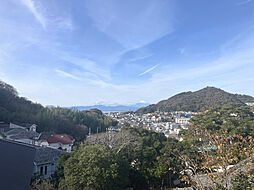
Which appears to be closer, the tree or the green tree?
the green tree

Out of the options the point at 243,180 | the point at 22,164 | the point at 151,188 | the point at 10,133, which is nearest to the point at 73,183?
the point at 151,188

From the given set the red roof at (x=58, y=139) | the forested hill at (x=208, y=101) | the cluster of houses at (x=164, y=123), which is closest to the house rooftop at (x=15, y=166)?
the red roof at (x=58, y=139)

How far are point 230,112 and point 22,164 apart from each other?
30.7 meters

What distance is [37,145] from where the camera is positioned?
1373cm

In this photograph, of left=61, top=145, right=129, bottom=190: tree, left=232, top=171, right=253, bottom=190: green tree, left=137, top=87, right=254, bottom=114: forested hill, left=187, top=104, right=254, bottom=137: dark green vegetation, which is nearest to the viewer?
left=232, top=171, right=253, bottom=190: green tree

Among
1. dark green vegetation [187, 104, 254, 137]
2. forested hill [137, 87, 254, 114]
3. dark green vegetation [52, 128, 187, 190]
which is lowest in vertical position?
dark green vegetation [52, 128, 187, 190]

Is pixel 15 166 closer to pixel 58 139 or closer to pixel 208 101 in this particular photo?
pixel 58 139

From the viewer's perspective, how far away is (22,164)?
7.54ft

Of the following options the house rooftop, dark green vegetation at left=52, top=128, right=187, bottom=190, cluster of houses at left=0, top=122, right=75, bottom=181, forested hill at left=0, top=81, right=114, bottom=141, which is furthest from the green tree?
forested hill at left=0, top=81, right=114, bottom=141

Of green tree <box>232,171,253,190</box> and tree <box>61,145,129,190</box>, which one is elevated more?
green tree <box>232,171,253,190</box>

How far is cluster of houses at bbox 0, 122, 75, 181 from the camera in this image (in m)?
2.49

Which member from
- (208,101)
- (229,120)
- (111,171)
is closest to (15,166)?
(111,171)

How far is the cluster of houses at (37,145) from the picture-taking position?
2490mm

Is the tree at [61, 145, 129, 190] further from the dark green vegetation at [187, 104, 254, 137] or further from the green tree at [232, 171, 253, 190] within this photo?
the dark green vegetation at [187, 104, 254, 137]
